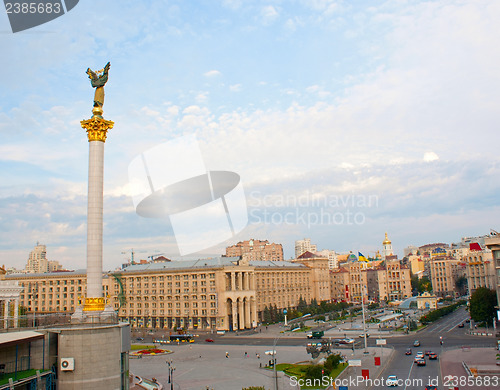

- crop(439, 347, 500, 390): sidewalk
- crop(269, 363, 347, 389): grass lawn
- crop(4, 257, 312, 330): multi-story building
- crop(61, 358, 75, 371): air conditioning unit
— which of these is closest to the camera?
crop(61, 358, 75, 371): air conditioning unit

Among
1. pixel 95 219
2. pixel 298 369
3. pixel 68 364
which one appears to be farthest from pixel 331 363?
pixel 95 219

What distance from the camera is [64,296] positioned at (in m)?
125

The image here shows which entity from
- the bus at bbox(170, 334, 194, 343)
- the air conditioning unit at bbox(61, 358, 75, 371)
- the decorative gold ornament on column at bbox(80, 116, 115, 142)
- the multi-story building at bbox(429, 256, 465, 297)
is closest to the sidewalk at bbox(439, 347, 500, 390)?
the air conditioning unit at bbox(61, 358, 75, 371)

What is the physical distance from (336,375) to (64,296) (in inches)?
3784

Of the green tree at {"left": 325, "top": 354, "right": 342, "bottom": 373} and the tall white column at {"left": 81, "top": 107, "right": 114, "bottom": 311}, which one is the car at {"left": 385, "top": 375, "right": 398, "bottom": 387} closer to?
the green tree at {"left": 325, "top": 354, "right": 342, "bottom": 373}

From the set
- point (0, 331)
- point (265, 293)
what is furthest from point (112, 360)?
point (265, 293)

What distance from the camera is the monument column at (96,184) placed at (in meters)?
38.6

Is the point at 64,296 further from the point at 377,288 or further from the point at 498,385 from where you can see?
the point at 377,288

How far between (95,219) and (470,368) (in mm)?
39837

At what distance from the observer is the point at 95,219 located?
129 feet

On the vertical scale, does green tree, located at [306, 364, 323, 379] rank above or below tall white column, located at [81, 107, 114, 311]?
below

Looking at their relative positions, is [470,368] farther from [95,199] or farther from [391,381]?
[95,199]

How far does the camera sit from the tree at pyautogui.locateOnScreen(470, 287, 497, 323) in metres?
85.1

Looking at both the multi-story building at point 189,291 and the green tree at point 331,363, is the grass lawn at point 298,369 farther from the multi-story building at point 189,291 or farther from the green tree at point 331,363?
the multi-story building at point 189,291
